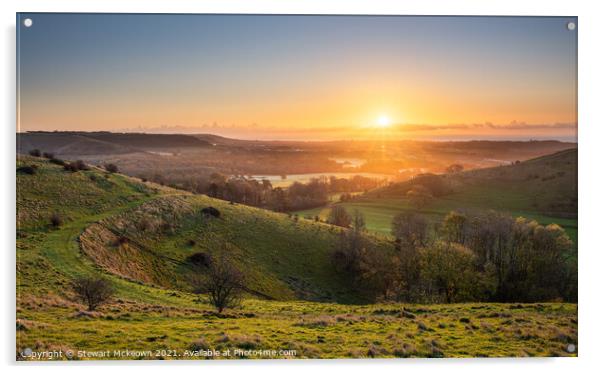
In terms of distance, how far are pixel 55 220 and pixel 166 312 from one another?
9.24 meters

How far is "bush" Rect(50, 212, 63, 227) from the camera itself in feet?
57.0

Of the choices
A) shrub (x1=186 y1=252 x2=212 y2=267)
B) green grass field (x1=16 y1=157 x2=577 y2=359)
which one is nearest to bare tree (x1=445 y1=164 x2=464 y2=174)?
green grass field (x1=16 y1=157 x2=577 y2=359)

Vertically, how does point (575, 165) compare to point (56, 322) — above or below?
above

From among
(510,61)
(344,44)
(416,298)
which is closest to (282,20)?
(344,44)

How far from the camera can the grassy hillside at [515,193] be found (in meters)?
12.5

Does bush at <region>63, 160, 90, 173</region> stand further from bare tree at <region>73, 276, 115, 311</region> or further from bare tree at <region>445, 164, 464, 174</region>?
bare tree at <region>445, 164, 464, 174</region>

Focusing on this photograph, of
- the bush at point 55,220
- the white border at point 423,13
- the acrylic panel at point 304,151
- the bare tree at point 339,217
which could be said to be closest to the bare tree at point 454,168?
the acrylic panel at point 304,151

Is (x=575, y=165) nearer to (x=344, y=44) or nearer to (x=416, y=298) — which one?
(x=344, y=44)

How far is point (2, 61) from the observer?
11.0 meters

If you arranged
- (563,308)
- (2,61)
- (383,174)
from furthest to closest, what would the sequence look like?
(383,174), (563,308), (2,61)

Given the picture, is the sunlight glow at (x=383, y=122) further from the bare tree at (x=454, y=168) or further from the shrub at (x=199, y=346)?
the shrub at (x=199, y=346)

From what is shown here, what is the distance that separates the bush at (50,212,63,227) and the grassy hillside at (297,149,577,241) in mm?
15902

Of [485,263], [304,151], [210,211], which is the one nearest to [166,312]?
[304,151]

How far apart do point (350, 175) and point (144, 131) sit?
9.33 meters
